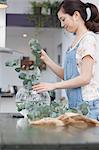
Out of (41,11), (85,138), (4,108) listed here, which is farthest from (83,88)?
(41,11)

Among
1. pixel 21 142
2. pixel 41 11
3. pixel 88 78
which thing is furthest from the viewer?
pixel 41 11

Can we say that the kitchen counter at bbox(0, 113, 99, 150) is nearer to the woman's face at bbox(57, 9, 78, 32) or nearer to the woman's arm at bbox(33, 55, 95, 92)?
the woman's arm at bbox(33, 55, 95, 92)

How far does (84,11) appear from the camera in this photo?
197cm

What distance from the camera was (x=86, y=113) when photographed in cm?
157

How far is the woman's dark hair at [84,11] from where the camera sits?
76.2 inches

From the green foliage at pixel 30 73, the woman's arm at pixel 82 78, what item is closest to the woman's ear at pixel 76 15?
the woman's arm at pixel 82 78

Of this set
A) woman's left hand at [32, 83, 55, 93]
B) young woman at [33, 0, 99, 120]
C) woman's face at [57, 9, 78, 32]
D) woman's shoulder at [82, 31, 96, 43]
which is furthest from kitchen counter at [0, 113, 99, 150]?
woman's face at [57, 9, 78, 32]

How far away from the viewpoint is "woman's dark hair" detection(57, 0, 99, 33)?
194 cm

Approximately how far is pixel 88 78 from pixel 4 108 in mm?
6166

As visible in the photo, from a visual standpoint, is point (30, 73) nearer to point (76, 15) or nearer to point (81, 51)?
point (81, 51)

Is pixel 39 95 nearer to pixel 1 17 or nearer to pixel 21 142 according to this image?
pixel 21 142

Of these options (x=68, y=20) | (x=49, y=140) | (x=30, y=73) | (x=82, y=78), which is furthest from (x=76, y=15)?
(x=49, y=140)

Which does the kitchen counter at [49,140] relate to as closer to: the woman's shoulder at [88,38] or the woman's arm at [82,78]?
the woman's arm at [82,78]

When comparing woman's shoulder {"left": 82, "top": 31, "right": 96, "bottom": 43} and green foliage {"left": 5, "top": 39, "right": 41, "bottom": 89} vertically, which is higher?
woman's shoulder {"left": 82, "top": 31, "right": 96, "bottom": 43}
